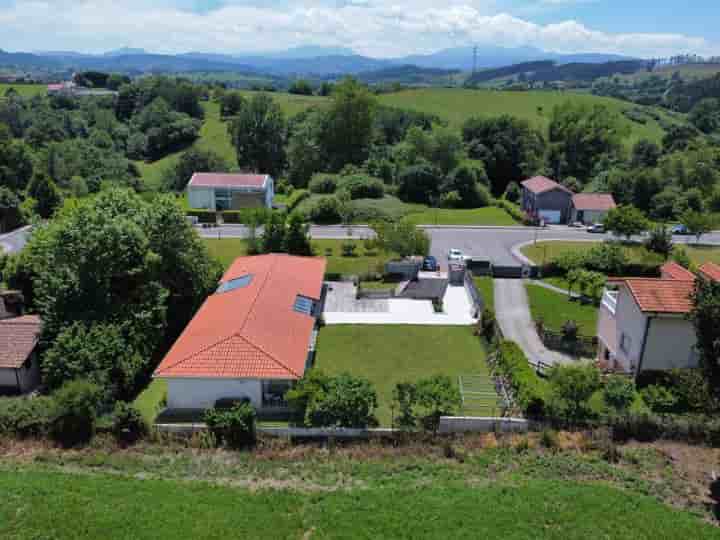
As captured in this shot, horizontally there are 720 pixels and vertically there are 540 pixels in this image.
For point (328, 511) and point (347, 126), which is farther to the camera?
point (347, 126)

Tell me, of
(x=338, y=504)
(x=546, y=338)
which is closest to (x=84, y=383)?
(x=338, y=504)

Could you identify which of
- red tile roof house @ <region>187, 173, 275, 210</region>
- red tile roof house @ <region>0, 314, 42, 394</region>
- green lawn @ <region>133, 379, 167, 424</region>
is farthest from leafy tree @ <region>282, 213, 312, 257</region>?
red tile roof house @ <region>0, 314, 42, 394</region>

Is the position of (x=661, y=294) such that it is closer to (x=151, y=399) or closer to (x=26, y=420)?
(x=151, y=399)

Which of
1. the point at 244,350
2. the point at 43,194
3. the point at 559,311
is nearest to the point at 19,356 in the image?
the point at 244,350

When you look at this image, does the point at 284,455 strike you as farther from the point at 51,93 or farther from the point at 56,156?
the point at 51,93

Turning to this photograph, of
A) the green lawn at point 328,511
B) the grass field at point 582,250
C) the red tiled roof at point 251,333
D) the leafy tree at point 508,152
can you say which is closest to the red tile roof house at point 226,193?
the red tiled roof at point 251,333

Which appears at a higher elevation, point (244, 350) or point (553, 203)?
point (244, 350)

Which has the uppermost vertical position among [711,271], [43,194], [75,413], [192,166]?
[711,271]
